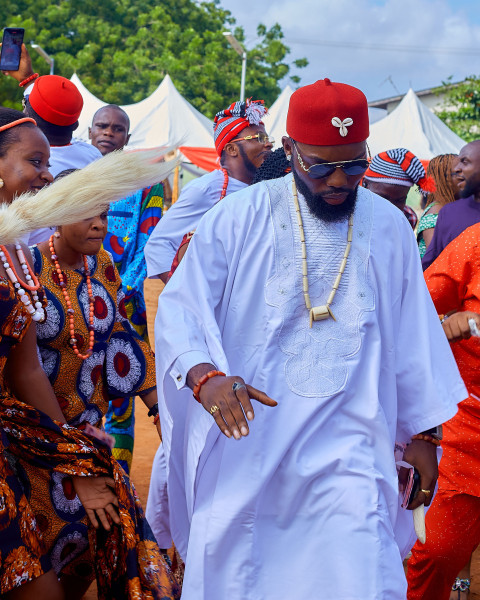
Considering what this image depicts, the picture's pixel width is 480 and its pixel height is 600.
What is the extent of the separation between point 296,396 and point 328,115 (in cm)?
105

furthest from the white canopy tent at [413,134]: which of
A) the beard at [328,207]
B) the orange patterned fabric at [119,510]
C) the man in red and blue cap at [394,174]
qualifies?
the orange patterned fabric at [119,510]

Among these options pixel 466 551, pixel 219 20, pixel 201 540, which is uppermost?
pixel 219 20

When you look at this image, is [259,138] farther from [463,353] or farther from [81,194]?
[81,194]

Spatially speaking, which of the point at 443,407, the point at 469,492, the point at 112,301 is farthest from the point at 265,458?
the point at 469,492

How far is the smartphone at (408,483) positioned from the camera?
3.15 metres

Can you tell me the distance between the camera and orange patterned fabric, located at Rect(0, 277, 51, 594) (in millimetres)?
2699

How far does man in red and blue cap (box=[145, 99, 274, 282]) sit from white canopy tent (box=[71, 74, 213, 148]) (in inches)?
707

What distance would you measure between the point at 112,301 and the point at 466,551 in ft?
7.03

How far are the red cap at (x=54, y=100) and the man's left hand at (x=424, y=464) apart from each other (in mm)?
3235

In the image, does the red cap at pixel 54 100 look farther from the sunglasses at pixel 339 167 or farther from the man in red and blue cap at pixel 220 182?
the sunglasses at pixel 339 167

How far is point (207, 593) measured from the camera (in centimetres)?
295

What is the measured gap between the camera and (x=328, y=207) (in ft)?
10.7

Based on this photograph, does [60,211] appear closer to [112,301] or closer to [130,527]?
[130,527]

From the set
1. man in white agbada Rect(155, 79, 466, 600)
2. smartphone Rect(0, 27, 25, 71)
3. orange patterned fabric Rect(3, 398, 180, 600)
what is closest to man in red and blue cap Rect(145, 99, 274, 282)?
smartphone Rect(0, 27, 25, 71)
